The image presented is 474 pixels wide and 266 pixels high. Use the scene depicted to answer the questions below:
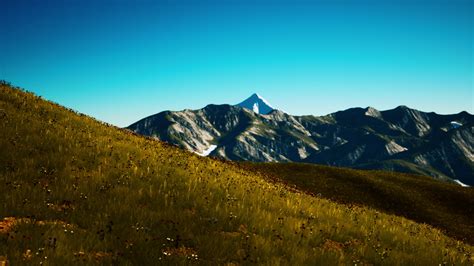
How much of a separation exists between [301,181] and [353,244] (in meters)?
34.6

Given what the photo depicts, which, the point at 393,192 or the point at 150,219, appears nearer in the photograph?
the point at 150,219

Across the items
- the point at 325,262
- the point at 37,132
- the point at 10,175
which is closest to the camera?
the point at 325,262

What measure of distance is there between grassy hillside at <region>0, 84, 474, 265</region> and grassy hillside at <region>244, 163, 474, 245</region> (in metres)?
22.8

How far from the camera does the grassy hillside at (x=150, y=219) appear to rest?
22.7ft

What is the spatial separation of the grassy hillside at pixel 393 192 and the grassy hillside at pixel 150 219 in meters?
22.8

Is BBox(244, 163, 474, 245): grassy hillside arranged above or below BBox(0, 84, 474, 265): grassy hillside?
below

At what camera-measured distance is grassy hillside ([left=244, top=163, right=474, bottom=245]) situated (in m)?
37.3

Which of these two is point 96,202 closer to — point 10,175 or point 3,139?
point 10,175

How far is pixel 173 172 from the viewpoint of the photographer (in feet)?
42.4

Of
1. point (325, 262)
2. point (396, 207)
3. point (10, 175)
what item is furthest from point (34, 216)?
point (396, 207)

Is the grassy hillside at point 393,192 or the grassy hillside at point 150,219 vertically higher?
the grassy hillside at point 150,219

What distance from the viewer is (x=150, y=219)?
8.59 meters

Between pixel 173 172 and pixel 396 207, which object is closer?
pixel 173 172

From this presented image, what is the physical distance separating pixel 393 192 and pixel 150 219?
1515 inches
